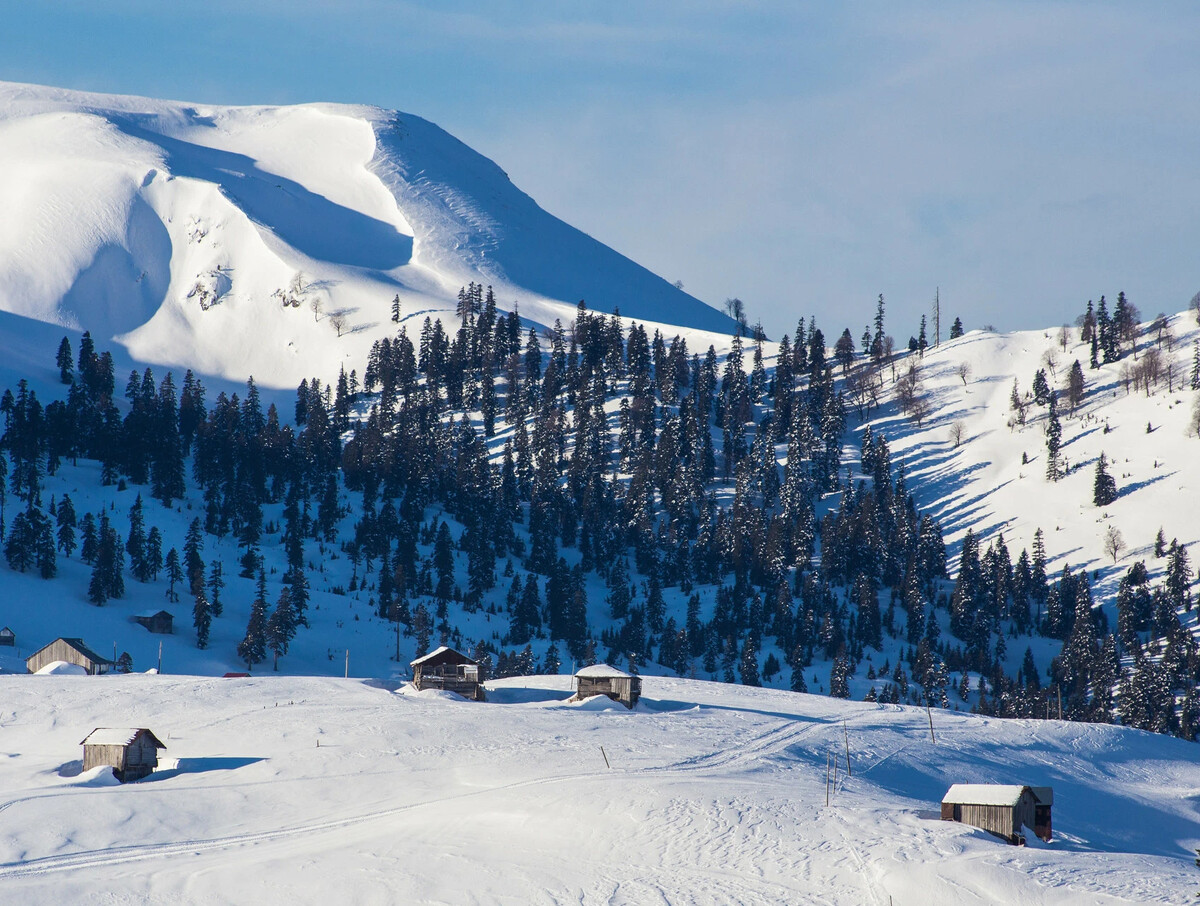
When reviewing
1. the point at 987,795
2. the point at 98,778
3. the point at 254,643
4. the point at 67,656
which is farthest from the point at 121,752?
the point at 254,643

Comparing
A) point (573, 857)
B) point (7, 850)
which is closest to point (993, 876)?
point (573, 857)

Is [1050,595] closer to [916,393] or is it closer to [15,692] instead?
[916,393]

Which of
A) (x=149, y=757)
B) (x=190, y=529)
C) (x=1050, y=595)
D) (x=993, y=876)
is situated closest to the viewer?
(x=993, y=876)

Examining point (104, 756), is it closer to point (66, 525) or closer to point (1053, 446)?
point (66, 525)

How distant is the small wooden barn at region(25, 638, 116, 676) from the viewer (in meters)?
83.6

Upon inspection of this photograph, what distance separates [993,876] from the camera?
38.7 metres

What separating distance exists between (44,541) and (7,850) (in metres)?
77.2

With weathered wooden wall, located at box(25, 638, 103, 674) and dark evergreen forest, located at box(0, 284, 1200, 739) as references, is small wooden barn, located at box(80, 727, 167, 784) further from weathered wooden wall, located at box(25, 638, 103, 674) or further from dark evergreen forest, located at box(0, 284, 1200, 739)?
dark evergreen forest, located at box(0, 284, 1200, 739)

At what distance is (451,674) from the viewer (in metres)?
76.2

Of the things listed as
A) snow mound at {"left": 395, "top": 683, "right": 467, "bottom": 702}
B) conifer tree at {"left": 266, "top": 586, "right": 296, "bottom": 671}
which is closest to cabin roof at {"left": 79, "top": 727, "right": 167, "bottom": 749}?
snow mound at {"left": 395, "top": 683, "right": 467, "bottom": 702}

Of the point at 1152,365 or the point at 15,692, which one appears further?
the point at 1152,365

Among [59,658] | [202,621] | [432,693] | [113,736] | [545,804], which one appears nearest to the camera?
[545,804]

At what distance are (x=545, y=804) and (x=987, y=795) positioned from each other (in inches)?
657

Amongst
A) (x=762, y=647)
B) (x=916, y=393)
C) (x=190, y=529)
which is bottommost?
(x=762, y=647)
